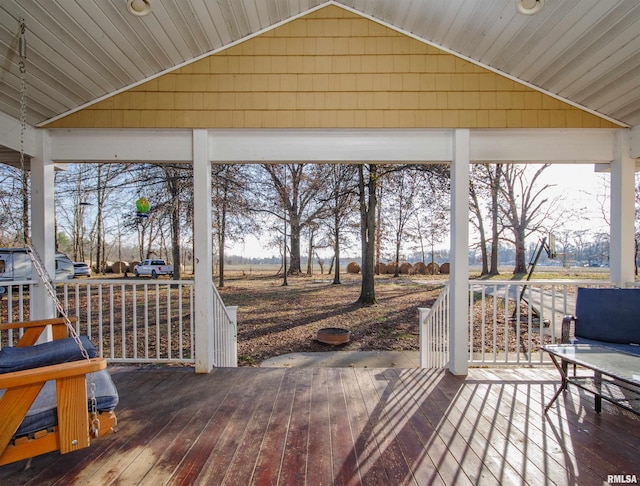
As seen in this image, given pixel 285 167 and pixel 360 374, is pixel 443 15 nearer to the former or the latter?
pixel 360 374

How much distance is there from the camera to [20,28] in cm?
240

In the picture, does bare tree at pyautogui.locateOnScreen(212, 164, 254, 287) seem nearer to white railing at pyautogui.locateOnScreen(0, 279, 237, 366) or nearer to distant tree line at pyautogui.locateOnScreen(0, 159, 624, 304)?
distant tree line at pyautogui.locateOnScreen(0, 159, 624, 304)

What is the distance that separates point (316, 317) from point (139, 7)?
6.38 meters

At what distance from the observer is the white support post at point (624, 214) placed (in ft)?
11.4

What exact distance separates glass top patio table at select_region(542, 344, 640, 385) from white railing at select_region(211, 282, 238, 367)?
3.14 meters

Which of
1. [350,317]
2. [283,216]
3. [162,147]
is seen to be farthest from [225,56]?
[283,216]

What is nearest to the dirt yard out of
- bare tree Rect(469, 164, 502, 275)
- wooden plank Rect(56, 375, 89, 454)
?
bare tree Rect(469, 164, 502, 275)

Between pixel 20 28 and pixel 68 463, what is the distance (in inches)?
116

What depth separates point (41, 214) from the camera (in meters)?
3.45

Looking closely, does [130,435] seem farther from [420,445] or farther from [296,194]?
→ [296,194]

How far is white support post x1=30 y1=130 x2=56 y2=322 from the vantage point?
11.3 ft

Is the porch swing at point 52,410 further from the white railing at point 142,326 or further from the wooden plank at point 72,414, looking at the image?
the white railing at point 142,326

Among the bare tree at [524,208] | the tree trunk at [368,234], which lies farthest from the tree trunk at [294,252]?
the bare tree at [524,208]

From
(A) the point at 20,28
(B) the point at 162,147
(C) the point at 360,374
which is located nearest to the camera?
(A) the point at 20,28
